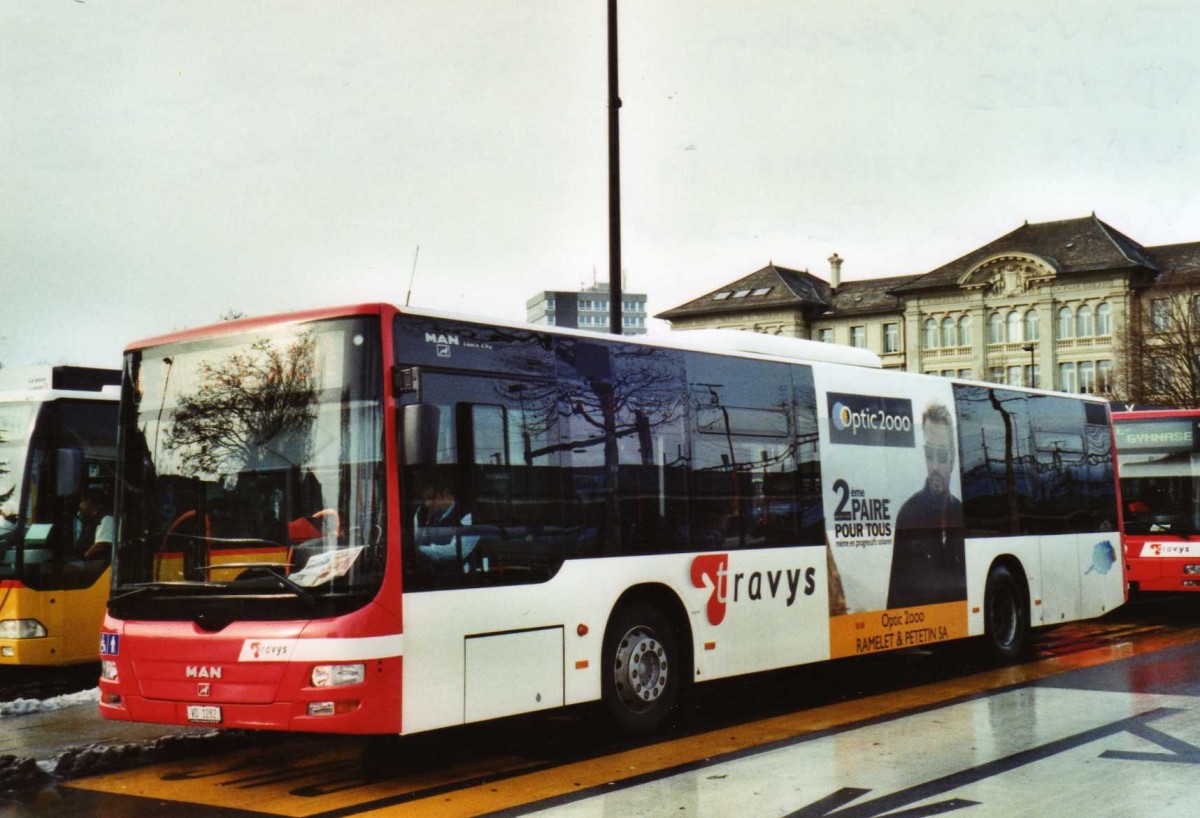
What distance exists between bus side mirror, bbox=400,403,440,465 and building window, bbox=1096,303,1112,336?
289 ft

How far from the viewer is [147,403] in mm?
9062

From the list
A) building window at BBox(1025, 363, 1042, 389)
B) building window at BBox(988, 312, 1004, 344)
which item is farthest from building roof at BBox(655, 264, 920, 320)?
building window at BBox(1025, 363, 1042, 389)

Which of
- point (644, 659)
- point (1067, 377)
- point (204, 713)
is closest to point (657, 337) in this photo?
point (644, 659)

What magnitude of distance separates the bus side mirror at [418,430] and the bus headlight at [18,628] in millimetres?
6508

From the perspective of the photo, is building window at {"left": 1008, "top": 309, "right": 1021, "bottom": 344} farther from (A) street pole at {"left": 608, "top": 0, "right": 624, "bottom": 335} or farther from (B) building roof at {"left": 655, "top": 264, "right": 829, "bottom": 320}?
(A) street pole at {"left": 608, "top": 0, "right": 624, "bottom": 335}

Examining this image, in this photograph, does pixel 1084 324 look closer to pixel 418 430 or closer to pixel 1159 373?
pixel 1159 373

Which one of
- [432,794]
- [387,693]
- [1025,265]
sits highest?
[1025,265]

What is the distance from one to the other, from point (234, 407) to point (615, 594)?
116 inches

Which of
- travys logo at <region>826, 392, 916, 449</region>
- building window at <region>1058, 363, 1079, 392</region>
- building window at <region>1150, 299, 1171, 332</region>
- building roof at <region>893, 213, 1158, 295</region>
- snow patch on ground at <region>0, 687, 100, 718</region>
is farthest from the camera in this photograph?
building window at <region>1058, 363, 1079, 392</region>

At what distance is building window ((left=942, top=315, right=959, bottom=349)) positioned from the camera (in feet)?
318

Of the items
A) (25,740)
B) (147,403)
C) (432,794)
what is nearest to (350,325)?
(147,403)

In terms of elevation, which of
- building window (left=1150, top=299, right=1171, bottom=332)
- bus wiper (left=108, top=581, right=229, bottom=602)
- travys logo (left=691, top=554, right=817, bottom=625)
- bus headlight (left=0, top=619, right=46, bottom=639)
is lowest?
bus headlight (left=0, top=619, right=46, bottom=639)

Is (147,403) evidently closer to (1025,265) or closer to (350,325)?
(350,325)

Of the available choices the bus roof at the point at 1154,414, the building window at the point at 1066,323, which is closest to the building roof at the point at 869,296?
the building window at the point at 1066,323
